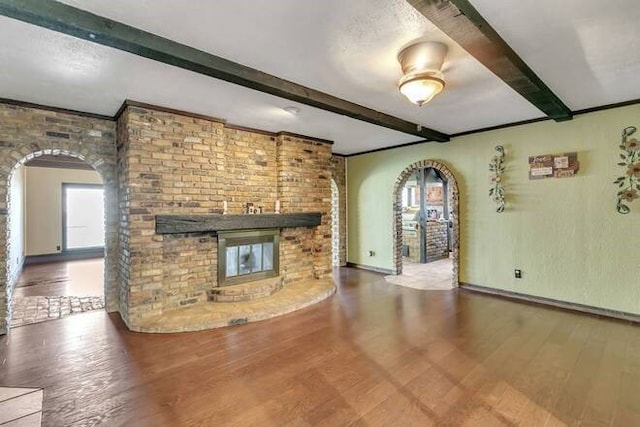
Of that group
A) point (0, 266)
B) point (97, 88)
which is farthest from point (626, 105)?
point (0, 266)

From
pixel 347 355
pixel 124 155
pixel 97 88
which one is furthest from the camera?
pixel 124 155

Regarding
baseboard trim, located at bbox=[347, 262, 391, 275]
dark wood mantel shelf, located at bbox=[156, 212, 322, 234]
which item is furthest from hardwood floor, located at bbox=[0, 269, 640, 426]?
baseboard trim, located at bbox=[347, 262, 391, 275]

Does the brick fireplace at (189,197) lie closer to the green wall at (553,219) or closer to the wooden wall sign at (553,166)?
the green wall at (553,219)

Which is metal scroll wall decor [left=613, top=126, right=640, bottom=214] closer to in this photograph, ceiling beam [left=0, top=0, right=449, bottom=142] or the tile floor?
ceiling beam [left=0, top=0, right=449, bottom=142]

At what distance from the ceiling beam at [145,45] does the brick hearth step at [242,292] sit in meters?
2.56

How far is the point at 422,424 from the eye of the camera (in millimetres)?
1899

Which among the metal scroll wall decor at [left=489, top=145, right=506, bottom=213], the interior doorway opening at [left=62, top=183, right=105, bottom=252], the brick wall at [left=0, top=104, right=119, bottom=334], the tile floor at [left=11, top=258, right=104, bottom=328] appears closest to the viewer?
the brick wall at [left=0, top=104, right=119, bottom=334]

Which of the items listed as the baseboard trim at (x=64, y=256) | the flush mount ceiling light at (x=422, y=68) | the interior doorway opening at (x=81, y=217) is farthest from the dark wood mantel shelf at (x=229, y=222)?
the baseboard trim at (x=64, y=256)

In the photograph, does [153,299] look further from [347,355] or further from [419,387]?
[419,387]

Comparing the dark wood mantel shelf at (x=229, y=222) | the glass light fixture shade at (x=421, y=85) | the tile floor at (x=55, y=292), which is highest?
the glass light fixture shade at (x=421, y=85)

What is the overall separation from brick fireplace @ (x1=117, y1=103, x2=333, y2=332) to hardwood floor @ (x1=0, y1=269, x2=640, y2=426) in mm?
652

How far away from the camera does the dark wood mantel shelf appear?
3.60 metres

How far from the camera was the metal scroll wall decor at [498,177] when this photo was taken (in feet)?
15.1

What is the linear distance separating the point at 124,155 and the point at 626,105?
592 centimetres
